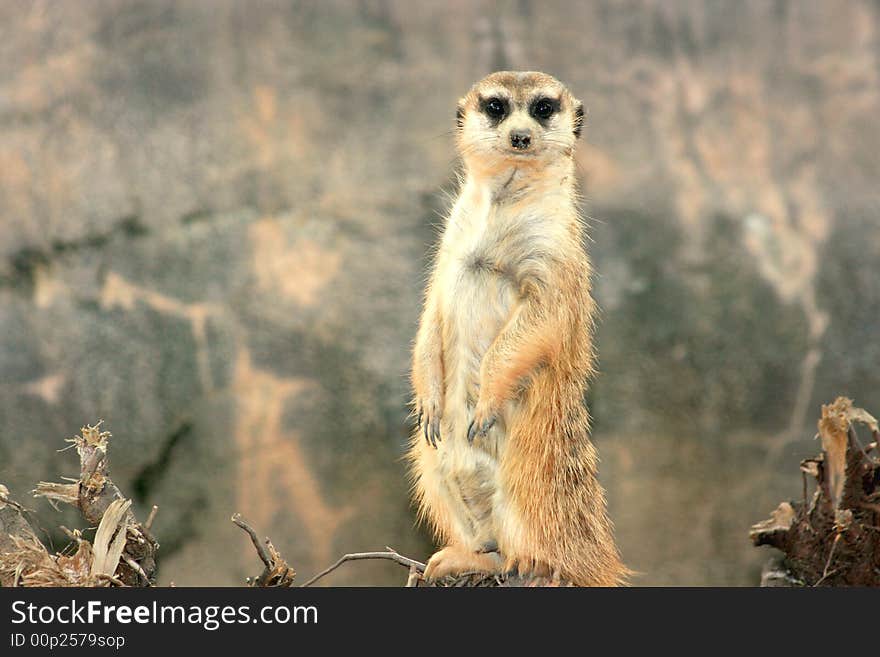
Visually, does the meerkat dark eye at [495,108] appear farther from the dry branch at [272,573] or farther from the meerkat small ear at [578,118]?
the dry branch at [272,573]

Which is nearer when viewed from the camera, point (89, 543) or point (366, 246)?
point (89, 543)

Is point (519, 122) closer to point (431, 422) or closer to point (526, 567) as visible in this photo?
point (431, 422)

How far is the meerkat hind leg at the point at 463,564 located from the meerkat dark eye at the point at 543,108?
0.94 metres

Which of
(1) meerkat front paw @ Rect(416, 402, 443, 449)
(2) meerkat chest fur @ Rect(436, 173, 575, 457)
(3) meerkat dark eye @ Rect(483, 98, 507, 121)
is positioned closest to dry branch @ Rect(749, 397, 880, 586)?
(2) meerkat chest fur @ Rect(436, 173, 575, 457)

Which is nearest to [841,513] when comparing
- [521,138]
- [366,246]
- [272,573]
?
[521,138]

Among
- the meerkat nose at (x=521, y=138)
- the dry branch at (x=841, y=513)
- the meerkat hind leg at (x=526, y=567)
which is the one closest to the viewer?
the meerkat nose at (x=521, y=138)

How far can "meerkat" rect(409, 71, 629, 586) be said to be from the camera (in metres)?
2.18

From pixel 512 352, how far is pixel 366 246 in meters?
2.05

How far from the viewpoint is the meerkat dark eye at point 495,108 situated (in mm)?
2188

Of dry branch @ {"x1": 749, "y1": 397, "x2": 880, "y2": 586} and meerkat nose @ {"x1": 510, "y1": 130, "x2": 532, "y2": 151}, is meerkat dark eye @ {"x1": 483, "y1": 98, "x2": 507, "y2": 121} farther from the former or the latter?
dry branch @ {"x1": 749, "y1": 397, "x2": 880, "y2": 586}

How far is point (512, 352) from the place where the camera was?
215 centimetres

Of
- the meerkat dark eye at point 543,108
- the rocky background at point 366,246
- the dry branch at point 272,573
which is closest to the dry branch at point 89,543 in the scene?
the dry branch at point 272,573
